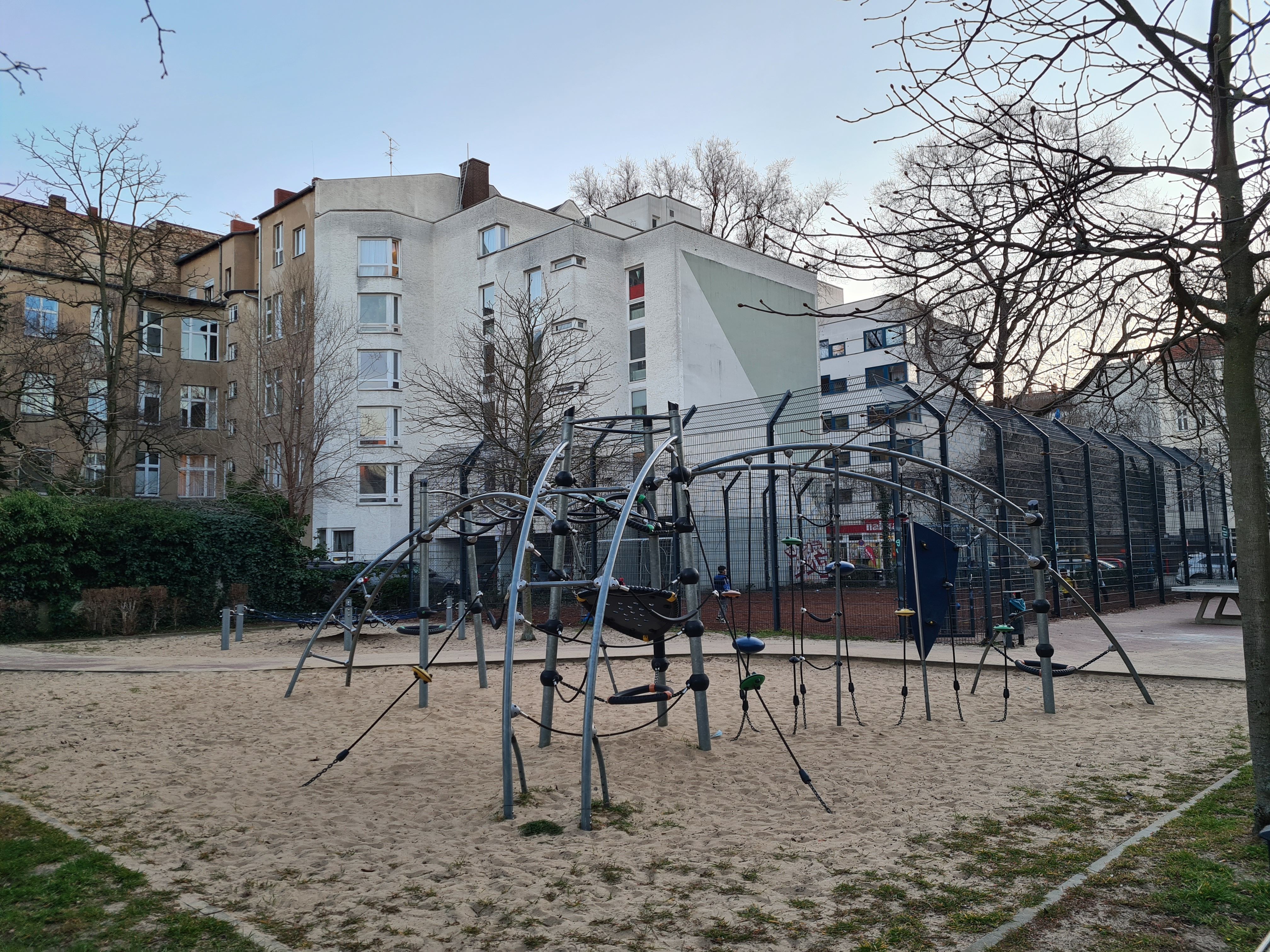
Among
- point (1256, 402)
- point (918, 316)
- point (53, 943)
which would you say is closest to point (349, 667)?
point (53, 943)

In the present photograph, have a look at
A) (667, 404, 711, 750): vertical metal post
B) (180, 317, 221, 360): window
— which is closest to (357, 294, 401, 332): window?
(180, 317, 221, 360): window

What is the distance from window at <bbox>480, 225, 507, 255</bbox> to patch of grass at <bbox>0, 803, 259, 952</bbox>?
30947 mm

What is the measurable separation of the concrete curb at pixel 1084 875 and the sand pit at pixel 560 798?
86 mm

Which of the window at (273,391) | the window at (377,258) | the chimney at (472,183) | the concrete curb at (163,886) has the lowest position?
the concrete curb at (163,886)

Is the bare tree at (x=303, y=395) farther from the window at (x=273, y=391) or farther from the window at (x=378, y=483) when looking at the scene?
the window at (x=378, y=483)

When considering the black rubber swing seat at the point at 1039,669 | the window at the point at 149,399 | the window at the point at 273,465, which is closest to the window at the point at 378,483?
the window at the point at 273,465

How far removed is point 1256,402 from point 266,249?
38504 mm

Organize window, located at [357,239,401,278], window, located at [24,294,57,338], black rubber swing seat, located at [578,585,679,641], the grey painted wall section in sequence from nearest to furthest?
1. black rubber swing seat, located at [578,585,679,641]
2. window, located at [24,294,57,338]
3. the grey painted wall section
4. window, located at [357,239,401,278]

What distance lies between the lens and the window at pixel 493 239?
33.7 meters

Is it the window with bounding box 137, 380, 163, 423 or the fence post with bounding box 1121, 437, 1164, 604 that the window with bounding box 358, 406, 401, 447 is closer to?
the window with bounding box 137, 380, 163, 423

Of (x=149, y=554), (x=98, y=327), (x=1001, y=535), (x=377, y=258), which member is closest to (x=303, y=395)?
(x=98, y=327)

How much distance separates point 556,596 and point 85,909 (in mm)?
3819

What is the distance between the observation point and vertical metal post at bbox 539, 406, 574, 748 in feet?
21.7

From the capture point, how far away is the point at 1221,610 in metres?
16.4
